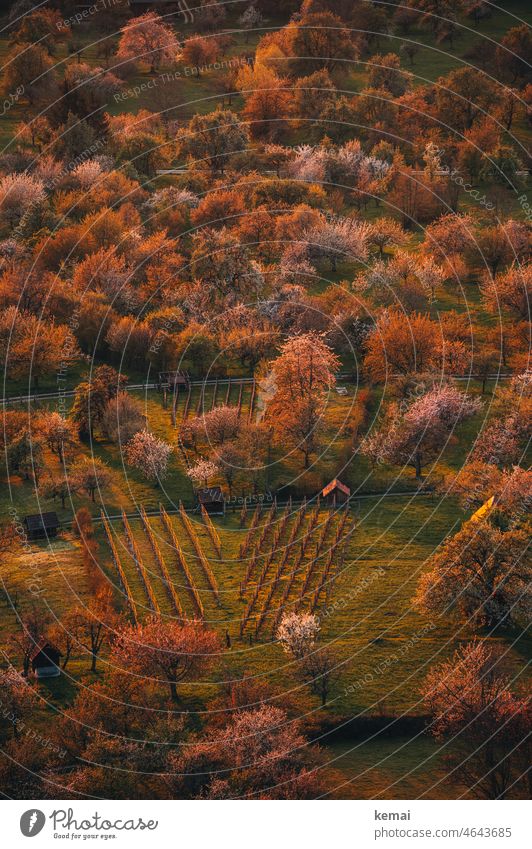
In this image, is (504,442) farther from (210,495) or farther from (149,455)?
(149,455)

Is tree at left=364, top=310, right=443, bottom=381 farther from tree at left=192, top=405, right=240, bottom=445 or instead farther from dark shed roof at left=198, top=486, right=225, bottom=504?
dark shed roof at left=198, top=486, right=225, bottom=504

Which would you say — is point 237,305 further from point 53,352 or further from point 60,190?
point 60,190

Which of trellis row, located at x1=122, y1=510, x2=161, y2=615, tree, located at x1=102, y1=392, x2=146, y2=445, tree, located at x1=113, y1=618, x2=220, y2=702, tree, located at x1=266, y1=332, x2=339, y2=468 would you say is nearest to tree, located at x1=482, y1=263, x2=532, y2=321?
tree, located at x1=266, y1=332, x2=339, y2=468

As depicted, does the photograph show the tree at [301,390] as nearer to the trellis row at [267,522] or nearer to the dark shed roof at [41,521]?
the trellis row at [267,522]

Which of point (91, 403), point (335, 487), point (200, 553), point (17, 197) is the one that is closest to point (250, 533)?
point (200, 553)

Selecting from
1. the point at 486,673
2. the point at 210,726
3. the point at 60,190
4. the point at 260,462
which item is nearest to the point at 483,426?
the point at 260,462

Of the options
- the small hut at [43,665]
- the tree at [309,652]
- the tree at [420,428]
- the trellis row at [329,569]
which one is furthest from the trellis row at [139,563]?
the tree at [420,428]
